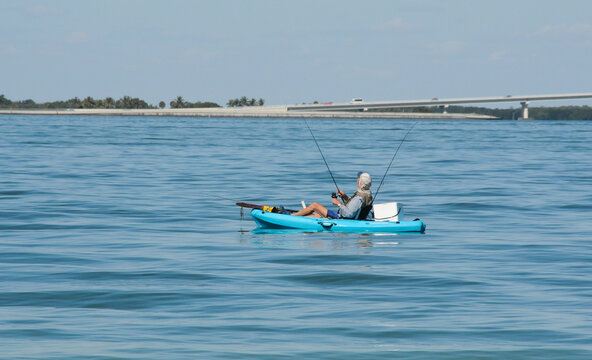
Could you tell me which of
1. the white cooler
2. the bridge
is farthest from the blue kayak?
the bridge

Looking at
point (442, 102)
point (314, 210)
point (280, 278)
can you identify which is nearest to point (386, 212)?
point (314, 210)

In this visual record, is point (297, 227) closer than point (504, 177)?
Yes

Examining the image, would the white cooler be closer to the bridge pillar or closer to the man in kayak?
the man in kayak

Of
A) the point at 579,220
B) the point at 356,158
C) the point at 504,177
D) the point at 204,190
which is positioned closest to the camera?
the point at 579,220

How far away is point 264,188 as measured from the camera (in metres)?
25.3

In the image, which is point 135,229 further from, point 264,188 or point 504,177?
point 504,177

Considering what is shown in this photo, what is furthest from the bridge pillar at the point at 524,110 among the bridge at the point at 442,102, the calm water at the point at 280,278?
the calm water at the point at 280,278

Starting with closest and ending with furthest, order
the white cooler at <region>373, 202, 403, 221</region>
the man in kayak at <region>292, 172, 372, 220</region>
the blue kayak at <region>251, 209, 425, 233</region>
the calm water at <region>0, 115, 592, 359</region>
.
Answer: the calm water at <region>0, 115, 592, 359</region>, the man in kayak at <region>292, 172, 372, 220</region>, the blue kayak at <region>251, 209, 425, 233</region>, the white cooler at <region>373, 202, 403, 221</region>

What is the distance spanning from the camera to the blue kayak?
1505 centimetres

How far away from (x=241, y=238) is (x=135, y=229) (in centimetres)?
213

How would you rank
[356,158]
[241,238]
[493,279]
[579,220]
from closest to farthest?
[493,279] < [241,238] < [579,220] < [356,158]

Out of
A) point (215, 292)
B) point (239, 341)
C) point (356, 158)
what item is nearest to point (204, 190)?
point (215, 292)

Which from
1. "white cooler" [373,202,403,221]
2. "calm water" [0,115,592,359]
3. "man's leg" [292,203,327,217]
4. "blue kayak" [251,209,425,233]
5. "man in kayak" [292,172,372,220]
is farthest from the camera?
"man's leg" [292,203,327,217]

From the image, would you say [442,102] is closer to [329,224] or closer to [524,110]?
[524,110]
